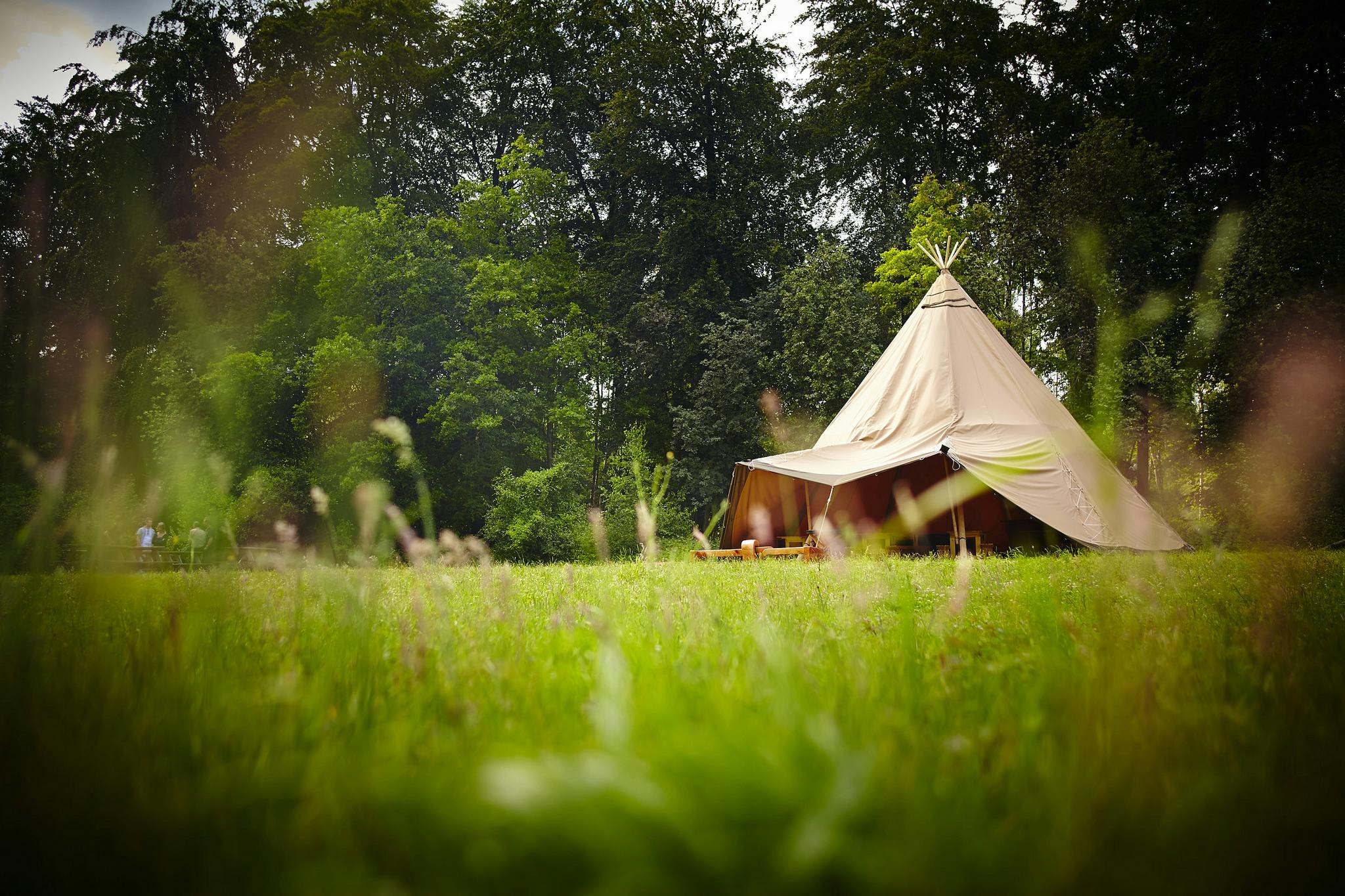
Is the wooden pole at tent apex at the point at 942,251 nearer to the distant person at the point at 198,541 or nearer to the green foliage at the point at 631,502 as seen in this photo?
the green foliage at the point at 631,502

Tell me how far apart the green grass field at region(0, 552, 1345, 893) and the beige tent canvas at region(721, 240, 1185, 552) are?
681 centimetres

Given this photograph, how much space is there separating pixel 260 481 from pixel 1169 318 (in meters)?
23.6

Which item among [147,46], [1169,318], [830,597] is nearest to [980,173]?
[1169,318]

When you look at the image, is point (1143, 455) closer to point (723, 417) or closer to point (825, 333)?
point (825, 333)

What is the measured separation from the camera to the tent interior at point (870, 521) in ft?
42.8

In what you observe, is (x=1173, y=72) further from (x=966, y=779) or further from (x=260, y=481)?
(x=260, y=481)

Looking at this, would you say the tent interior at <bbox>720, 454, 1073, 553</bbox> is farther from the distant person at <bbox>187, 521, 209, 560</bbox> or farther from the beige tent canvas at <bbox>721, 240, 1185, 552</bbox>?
the distant person at <bbox>187, 521, 209, 560</bbox>

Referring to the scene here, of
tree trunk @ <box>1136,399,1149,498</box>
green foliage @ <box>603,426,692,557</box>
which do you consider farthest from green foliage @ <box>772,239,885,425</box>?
tree trunk @ <box>1136,399,1149,498</box>

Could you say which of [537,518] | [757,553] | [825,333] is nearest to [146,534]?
[537,518]

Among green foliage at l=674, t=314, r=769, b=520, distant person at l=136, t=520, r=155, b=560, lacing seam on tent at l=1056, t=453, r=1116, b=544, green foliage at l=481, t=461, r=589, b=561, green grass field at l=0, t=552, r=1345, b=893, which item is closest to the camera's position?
green grass field at l=0, t=552, r=1345, b=893

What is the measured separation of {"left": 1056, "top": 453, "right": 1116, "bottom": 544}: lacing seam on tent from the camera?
984 cm

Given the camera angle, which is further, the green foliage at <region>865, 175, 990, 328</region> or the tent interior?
the green foliage at <region>865, 175, 990, 328</region>

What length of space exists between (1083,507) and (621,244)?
661 inches

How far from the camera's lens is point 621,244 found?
23.0 m
